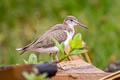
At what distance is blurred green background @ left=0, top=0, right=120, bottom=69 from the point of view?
444cm

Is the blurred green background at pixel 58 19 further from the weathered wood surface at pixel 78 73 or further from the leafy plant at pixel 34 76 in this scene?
the leafy plant at pixel 34 76

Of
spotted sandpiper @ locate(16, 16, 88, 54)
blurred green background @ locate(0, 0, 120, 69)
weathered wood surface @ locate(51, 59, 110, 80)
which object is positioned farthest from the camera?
blurred green background @ locate(0, 0, 120, 69)

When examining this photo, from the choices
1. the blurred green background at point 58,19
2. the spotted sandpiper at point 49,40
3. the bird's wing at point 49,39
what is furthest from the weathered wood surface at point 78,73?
the blurred green background at point 58,19

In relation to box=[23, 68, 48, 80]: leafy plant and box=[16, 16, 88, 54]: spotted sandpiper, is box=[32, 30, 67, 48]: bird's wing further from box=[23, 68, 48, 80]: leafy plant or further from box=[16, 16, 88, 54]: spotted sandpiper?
box=[23, 68, 48, 80]: leafy plant

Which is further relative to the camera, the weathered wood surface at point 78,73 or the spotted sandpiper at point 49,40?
the spotted sandpiper at point 49,40

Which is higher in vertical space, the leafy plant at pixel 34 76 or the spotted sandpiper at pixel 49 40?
the spotted sandpiper at pixel 49 40

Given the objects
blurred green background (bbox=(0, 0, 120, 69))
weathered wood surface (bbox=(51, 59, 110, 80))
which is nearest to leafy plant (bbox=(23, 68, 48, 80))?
weathered wood surface (bbox=(51, 59, 110, 80))

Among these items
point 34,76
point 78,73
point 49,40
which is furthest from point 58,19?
point 34,76

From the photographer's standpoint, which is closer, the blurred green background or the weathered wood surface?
the weathered wood surface

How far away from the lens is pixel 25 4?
5.30 m

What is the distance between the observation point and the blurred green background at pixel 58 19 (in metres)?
4.44

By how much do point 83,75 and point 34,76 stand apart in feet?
1.74

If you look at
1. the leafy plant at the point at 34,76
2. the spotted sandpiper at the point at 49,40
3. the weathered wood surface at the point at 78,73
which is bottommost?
the leafy plant at the point at 34,76

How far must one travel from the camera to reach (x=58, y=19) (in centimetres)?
507
